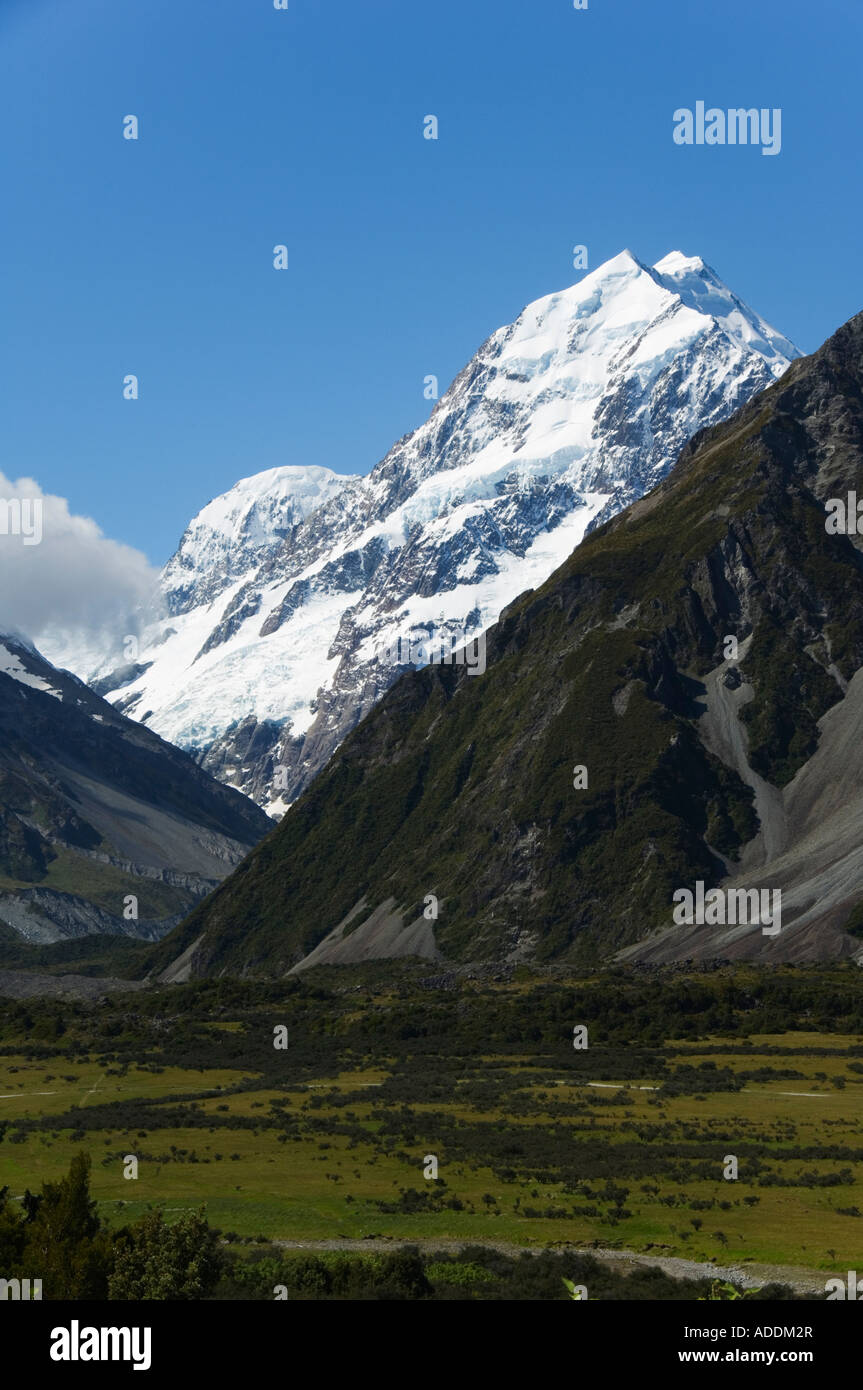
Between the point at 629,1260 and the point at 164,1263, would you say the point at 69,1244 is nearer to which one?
the point at 164,1263

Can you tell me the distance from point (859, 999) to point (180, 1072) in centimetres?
7503

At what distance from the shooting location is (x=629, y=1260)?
207 feet

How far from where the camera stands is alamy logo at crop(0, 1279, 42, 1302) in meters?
47.4

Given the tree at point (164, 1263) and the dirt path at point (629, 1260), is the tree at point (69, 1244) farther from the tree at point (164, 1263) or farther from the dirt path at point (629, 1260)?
the dirt path at point (629, 1260)

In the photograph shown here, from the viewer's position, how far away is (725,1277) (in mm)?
58812

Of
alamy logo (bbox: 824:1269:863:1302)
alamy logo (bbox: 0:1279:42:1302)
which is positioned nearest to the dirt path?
alamy logo (bbox: 824:1269:863:1302)
